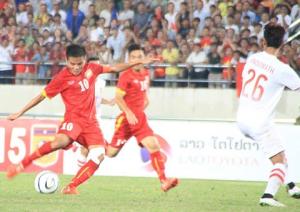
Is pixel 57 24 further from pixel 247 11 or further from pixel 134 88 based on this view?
pixel 134 88

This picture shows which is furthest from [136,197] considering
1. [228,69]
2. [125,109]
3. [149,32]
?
[149,32]

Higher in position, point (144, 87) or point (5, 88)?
point (144, 87)

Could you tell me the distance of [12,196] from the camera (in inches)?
530

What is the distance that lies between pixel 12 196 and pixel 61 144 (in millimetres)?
965

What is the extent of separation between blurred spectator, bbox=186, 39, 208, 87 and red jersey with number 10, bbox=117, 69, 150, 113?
6783 millimetres

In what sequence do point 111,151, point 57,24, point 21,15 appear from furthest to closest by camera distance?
point 21,15, point 57,24, point 111,151

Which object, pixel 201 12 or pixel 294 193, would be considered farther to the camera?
pixel 201 12

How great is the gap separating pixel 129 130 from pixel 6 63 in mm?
8712

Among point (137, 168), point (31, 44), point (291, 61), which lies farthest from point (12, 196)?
point (31, 44)

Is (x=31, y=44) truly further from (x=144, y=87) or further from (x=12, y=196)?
(x=12, y=196)

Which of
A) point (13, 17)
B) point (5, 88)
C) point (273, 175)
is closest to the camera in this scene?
point (273, 175)

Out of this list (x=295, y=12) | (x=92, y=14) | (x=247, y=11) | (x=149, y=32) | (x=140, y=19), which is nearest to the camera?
(x=295, y=12)

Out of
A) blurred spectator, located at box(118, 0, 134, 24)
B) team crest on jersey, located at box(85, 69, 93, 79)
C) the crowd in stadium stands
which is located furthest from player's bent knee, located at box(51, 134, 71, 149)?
blurred spectator, located at box(118, 0, 134, 24)

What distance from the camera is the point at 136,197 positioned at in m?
13.8
